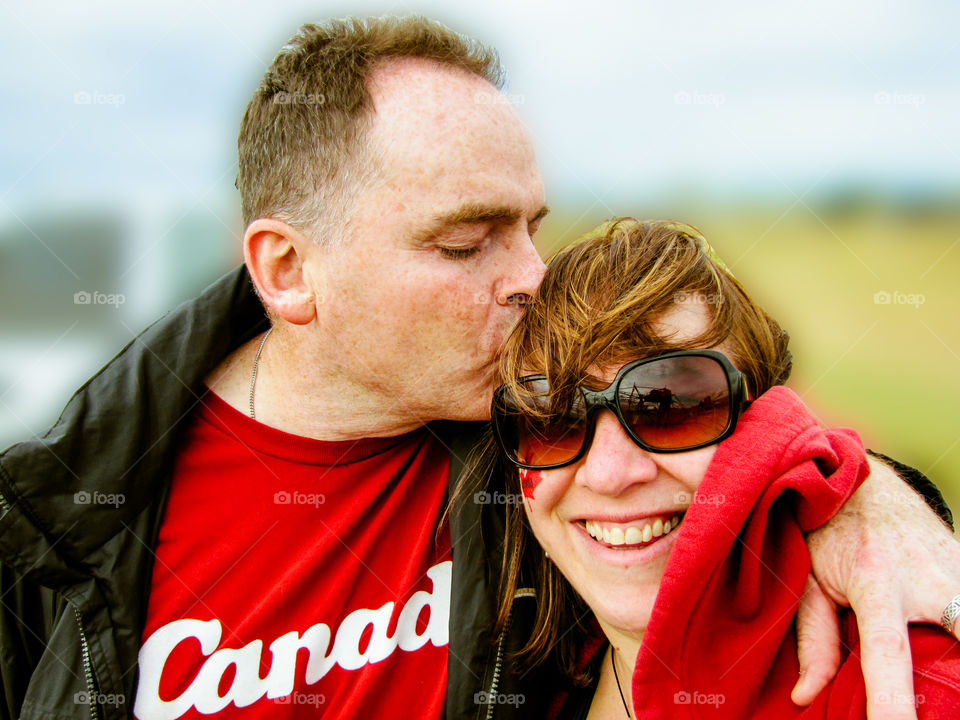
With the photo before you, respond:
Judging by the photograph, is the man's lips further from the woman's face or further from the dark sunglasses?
the dark sunglasses

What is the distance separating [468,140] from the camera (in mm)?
2143

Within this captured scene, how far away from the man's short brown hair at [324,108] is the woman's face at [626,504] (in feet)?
3.24

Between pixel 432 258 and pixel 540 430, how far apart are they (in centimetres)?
62

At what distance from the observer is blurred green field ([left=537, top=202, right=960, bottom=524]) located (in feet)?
28.2

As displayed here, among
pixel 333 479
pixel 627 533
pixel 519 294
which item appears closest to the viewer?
pixel 627 533

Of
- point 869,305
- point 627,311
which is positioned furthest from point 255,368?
point 869,305

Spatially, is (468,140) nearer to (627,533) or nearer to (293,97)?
(293,97)

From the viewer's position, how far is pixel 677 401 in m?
1.63

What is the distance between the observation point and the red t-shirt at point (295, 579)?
1.99m

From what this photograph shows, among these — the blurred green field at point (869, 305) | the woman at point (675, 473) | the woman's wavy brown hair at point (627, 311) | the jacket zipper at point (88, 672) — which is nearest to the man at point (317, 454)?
the jacket zipper at point (88, 672)

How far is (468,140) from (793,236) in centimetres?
1814

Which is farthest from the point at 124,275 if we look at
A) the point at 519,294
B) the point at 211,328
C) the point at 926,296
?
the point at 926,296

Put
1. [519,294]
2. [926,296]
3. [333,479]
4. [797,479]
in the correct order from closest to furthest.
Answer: [797,479]
[519,294]
[333,479]
[926,296]

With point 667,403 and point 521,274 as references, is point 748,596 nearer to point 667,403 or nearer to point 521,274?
point 667,403
